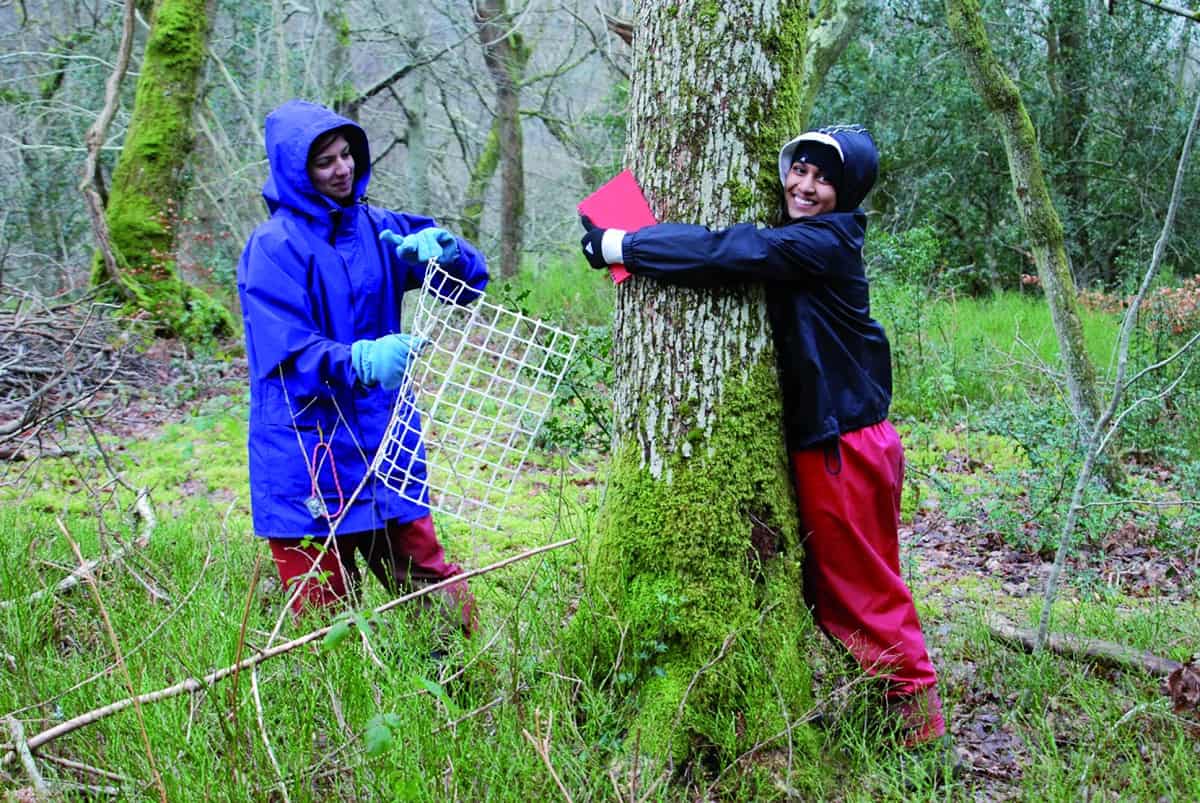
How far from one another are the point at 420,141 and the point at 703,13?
1093cm

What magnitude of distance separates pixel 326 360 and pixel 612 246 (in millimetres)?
992

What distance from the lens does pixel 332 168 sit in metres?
3.20

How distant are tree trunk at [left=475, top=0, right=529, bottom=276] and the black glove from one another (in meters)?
9.12

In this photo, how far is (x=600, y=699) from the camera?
2680mm

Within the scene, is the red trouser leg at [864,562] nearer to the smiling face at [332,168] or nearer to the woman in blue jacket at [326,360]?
the woman in blue jacket at [326,360]

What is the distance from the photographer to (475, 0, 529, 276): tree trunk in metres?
11.7

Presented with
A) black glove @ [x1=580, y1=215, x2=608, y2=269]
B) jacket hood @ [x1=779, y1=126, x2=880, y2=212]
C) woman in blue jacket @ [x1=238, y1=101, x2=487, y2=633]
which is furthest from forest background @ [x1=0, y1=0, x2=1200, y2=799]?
jacket hood @ [x1=779, y1=126, x2=880, y2=212]

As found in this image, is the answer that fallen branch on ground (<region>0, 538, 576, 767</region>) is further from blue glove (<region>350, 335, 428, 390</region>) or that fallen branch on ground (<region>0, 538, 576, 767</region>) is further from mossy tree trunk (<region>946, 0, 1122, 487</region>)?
mossy tree trunk (<region>946, 0, 1122, 487</region>)

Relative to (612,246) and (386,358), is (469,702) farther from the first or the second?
(612,246)

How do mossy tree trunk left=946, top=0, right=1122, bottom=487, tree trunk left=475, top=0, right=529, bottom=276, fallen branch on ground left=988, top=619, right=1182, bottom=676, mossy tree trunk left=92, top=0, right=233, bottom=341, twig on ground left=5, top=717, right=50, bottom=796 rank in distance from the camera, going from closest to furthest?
twig on ground left=5, top=717, right=50, bottom=796
fallen branch on ground left=988, top=619, right=1182, bottom=676
mossy tree trunk left=946, top=0, right=1122, bottom=487
mossy tree trunk left=92, top=0, right=233, bottom=341
tree trunk left=475, top=0, right=529, bottom=276

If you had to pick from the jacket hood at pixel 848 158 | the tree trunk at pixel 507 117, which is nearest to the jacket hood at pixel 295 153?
the jacket hood at pixel 848 158

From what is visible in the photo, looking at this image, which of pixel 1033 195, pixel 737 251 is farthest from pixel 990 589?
pixel 737 251

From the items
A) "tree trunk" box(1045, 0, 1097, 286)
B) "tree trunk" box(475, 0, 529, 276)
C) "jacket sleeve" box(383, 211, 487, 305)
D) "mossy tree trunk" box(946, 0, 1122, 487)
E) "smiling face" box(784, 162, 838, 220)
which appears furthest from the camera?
"tree trunk" box(1045, 0, 1097, 286)

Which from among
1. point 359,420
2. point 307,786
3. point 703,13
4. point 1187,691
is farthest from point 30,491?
point 1187,691
